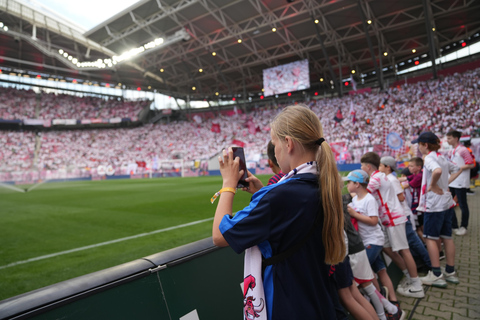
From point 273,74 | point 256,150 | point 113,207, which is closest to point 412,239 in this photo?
point 113,207

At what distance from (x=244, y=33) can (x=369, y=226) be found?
2617 centimetres

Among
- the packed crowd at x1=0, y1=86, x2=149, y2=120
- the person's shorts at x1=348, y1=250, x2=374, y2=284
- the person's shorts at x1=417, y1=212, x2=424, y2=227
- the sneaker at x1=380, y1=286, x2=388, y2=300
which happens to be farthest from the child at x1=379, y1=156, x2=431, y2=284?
the packed crowd at x1=0, y1=86, x2=149, y2=120

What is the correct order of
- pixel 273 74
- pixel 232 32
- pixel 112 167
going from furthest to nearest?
pixel 112 167 → pixel 273 74 → pixel 232 32

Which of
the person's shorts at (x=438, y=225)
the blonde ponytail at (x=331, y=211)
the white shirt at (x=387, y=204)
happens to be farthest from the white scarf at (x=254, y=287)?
the person's shorts at (x=438, y=225)

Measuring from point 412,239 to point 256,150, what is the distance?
93.5 ft

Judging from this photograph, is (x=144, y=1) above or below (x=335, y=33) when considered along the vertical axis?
above

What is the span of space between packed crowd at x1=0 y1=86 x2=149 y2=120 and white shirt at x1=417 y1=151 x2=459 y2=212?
51.2 metres

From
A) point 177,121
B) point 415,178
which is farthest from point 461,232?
point 177,121

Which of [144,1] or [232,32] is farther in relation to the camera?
[232,32]

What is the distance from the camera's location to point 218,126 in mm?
42906

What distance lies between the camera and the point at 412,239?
4398 millimetres

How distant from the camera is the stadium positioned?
2045 mm

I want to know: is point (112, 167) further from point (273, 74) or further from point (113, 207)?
point (113, 207)

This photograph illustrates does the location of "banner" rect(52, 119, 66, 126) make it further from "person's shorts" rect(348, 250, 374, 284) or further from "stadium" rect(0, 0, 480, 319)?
"person's shorts" rect(348, 250, 374, 284)
